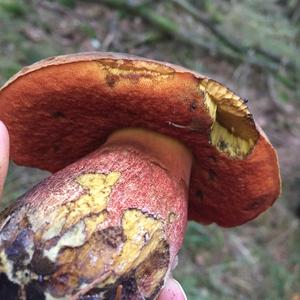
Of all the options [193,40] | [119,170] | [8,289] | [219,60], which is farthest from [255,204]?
[219,60]

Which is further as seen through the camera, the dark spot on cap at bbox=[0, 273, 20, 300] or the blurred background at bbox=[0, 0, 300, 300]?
the blurred background at bbox=[0, 0, 300, 300]

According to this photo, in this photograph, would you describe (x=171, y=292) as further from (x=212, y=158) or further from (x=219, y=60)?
(x=219, y=60)

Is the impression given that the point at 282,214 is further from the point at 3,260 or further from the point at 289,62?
the point at 3,260

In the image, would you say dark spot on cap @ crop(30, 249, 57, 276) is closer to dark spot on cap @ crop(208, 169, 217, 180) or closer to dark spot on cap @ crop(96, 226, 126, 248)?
dark spot on cap @ crop(96, 226, 126, 248)

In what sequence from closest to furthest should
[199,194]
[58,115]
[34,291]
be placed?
1. [34,291]
2. [58,115]
3. [199,194]

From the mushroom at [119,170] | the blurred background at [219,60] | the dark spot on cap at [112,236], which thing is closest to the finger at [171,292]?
the mushroom at [119,170]

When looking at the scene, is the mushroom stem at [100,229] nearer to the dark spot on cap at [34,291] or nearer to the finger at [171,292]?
the dark spot on cap at [34,291]

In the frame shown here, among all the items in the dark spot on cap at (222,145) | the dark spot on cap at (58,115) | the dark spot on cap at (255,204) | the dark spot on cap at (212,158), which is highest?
the dark spot on cap at (222,145)

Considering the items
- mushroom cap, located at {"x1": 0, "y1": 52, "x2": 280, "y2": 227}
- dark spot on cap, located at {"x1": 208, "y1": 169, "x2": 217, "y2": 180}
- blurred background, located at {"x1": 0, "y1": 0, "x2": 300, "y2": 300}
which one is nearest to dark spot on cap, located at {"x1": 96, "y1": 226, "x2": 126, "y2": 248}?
mushroom cap, located at {"x1": 0, "y1": 52, "x2": 280, "y2": 227}
